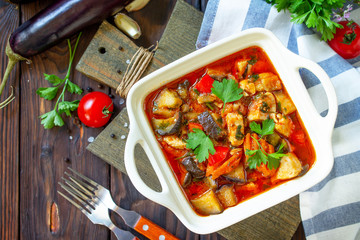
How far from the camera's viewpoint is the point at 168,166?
240 centimetres

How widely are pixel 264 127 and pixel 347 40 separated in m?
0.99

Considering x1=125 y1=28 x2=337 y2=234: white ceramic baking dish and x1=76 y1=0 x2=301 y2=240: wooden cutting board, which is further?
x1=76 y1=0 x2=301 y2=240: wooden cutting board

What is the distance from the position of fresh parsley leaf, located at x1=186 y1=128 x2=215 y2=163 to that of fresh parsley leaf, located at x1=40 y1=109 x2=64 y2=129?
129 cm

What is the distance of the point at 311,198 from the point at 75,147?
2.07 m

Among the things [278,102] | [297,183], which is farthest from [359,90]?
[297,183]

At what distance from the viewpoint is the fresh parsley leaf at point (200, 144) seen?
2195 mm

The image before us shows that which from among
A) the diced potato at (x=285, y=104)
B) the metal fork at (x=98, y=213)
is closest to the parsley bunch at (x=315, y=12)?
the diced potato at (x=285, y=104)

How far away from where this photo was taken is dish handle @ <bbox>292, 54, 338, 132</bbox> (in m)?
2.06

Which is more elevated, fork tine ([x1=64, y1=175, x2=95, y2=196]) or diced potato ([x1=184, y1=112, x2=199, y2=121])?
diced potato ([x1=184, y1=112, x2=199, y2=121])

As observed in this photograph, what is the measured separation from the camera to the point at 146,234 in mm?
2742

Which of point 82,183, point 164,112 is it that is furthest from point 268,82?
point 82,183

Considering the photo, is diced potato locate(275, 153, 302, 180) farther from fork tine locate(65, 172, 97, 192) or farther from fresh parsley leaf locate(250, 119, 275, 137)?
fork tine locate(65, 172, 97, 192)

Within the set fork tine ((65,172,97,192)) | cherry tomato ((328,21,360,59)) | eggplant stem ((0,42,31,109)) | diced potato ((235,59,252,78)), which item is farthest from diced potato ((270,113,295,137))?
eggplant stem ((0,42,31,109))

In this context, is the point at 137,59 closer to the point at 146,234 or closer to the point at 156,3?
the point at 156,3
